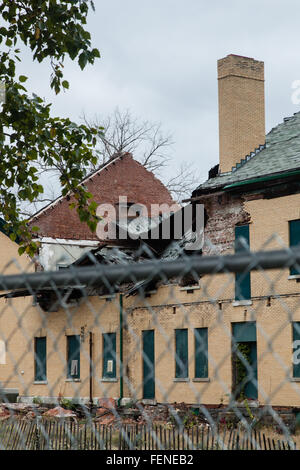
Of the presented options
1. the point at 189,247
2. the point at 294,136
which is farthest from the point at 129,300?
the point at 294,136

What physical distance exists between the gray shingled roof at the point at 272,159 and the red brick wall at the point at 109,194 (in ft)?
31.9

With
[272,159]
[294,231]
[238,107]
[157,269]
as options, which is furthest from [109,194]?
[157,269]

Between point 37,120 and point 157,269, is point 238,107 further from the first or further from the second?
point 157,269

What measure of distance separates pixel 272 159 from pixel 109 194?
12671 mm

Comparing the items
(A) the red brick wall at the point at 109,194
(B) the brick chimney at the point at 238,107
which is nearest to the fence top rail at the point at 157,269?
(B) the brick chimney at the point at 238,107

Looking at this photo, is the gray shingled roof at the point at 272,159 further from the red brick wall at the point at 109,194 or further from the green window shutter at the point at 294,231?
the red brick wall at the point at 109,194

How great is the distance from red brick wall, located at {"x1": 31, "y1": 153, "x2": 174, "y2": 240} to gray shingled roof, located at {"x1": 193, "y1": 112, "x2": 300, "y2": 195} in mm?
9736

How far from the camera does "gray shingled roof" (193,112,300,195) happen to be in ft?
76.2

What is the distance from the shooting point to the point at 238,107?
25.3 meters

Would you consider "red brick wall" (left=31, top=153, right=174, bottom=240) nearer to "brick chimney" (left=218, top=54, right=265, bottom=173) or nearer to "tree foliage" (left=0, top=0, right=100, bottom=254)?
"brick chimney" (left=218, top=54, right=265, bottom=173)

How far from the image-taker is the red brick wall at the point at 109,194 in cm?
3319

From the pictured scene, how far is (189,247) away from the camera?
2558 centimetres
